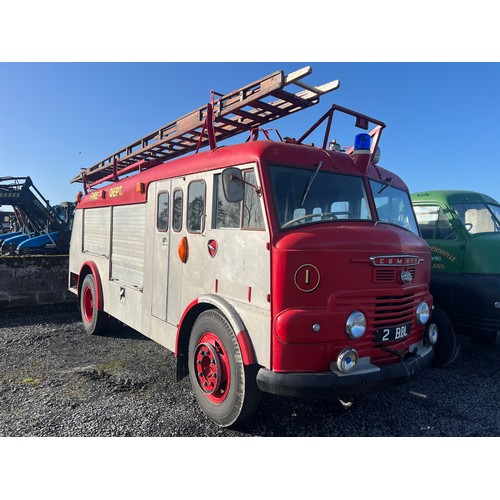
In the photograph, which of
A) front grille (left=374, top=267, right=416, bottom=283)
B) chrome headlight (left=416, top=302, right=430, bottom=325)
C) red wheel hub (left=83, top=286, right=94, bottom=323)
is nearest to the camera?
front grille (left=374, top=267, right=416, bottom=283)

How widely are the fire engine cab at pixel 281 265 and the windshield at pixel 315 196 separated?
1 centimetres

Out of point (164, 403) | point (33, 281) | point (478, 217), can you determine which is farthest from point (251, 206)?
point (33, 281)

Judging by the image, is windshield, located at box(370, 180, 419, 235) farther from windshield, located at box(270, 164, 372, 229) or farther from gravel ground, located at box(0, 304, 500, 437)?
gravel ground, located at box(0, 304, 500, 437)

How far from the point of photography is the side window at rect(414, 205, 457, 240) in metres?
5.45

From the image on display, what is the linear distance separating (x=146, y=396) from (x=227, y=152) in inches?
102

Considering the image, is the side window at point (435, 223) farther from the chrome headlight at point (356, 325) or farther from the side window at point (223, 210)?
the side window at point (223, 210)

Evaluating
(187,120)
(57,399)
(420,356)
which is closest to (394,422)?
(420,356)

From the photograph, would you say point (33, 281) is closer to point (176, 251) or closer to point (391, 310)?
point (176, 251)

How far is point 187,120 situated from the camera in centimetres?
465

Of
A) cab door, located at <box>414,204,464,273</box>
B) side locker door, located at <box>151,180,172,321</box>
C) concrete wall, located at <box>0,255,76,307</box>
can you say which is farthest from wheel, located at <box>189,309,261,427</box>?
concrete wall, located at <box>0,255,76,307</box>

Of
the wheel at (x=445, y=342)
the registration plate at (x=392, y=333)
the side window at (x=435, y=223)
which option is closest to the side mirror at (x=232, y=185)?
the registration plate at (x=392, y=333)

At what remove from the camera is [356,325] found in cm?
290

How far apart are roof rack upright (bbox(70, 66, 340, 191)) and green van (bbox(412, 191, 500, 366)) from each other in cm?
298

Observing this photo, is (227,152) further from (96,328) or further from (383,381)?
(96,328)
